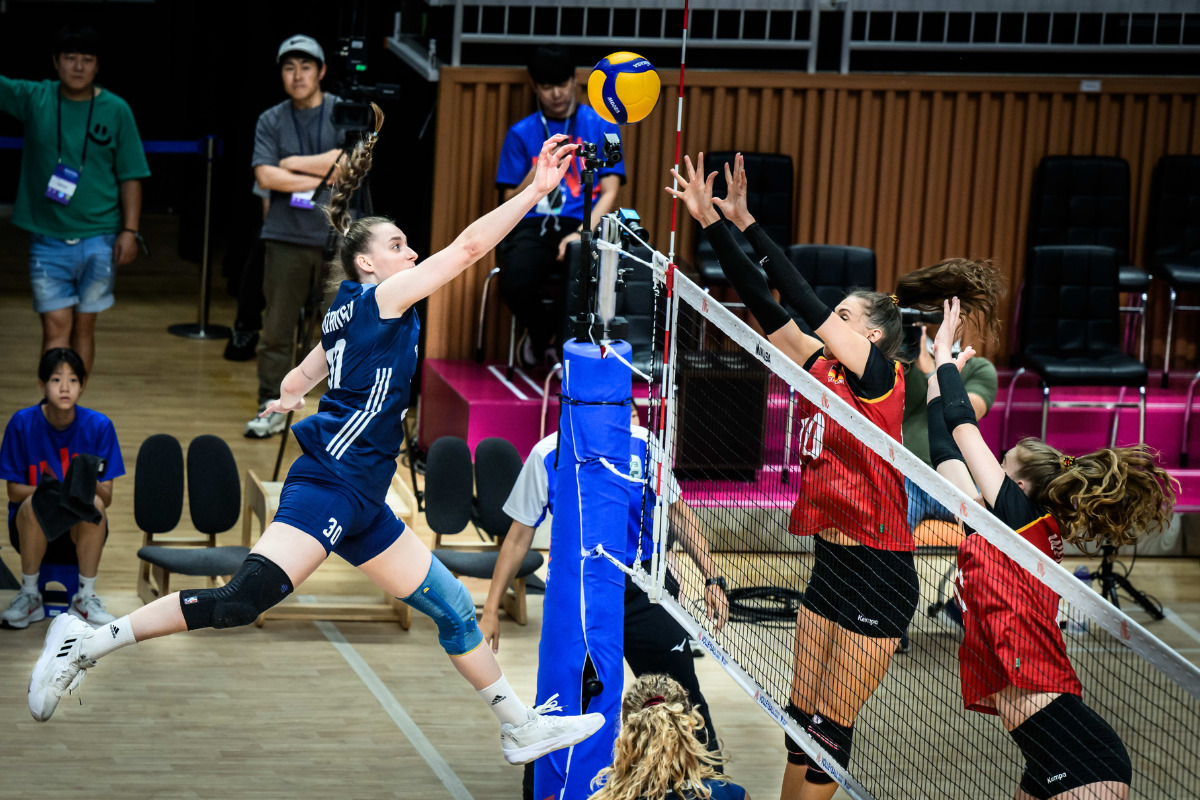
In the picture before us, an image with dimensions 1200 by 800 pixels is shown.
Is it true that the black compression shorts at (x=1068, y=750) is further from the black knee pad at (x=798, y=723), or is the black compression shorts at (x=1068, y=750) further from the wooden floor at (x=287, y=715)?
the wooden floor at (x=287, y=715)

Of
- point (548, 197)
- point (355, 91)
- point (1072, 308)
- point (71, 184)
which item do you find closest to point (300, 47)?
point (355, 91)

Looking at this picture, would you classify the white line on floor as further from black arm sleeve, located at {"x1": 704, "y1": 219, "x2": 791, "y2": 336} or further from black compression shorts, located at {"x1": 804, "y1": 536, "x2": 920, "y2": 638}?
black arm sleeve, located at {"x1": 704, "y1": 219, "x2": 791, "y2": 336}

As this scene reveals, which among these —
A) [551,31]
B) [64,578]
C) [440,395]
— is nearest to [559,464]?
[64,578]

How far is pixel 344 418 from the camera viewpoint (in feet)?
13.3

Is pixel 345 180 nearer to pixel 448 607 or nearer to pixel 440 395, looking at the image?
pixel 448 607

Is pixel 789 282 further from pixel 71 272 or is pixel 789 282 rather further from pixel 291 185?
pixel 71 272

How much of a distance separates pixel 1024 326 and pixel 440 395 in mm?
3365

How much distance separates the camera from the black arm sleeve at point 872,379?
4152 millimetres

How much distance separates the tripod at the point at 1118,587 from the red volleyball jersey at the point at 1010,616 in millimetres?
2639

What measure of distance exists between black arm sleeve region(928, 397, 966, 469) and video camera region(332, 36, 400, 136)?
4.22 m

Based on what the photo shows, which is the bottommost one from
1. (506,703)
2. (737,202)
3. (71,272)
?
(506,703)

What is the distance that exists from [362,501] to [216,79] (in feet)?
29.9

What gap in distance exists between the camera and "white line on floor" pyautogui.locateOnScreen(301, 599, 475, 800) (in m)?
5.16

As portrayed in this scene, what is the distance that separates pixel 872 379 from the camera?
4156 mm
